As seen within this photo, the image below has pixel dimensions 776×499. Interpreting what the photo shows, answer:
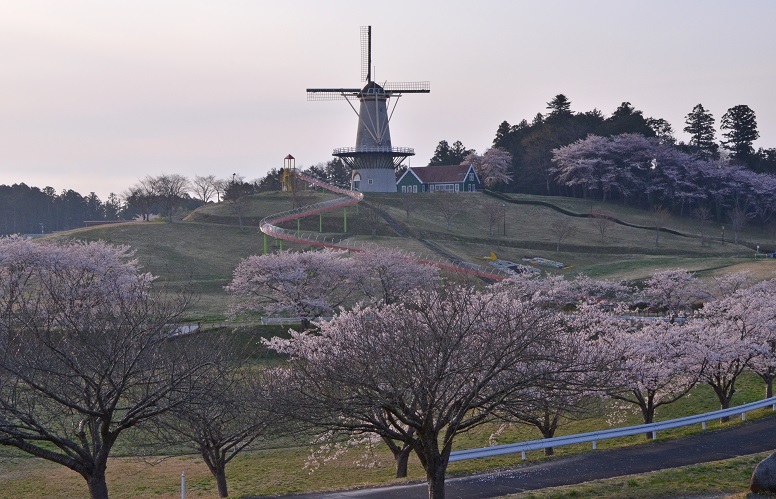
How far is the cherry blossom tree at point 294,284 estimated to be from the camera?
4150 centimetres

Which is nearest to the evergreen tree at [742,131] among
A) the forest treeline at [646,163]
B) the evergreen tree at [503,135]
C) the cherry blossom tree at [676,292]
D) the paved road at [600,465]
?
the forest treeline at [646,163]

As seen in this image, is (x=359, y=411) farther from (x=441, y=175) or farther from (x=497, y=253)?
(x=441, y=175)

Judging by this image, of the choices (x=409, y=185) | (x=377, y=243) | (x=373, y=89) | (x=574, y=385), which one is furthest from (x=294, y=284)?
(x=409, y=185)

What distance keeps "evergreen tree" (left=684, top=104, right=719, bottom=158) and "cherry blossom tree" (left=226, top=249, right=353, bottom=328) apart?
190 ft

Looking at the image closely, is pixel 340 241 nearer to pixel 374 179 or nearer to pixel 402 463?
pixel 374 179

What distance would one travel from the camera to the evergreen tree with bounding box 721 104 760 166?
86750 millimetres

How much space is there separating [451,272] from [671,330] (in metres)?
23.3

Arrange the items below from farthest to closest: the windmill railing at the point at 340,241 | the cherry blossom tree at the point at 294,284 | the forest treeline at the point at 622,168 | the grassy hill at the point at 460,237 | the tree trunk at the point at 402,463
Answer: the forest treeline at the point at 622,168, the grassy hill at the point at 460,237, the windmill railing at the point at 340,241, the cherry blossom tree at the point at 294,284, the tree trunk at the point at 402,463

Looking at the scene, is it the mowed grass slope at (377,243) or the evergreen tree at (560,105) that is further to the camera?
the evergreen tree at (560,105)

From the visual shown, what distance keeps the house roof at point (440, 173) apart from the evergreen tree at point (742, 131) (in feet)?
89.1

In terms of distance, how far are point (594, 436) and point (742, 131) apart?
75.9m

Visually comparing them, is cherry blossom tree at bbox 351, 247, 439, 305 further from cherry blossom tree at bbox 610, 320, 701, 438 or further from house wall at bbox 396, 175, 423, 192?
house wall at bbox 396, 175, 423, 192

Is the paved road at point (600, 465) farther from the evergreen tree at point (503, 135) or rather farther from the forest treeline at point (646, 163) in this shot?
the evergreen tree at point (503, 135)

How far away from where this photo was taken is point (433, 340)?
47.1 feet
